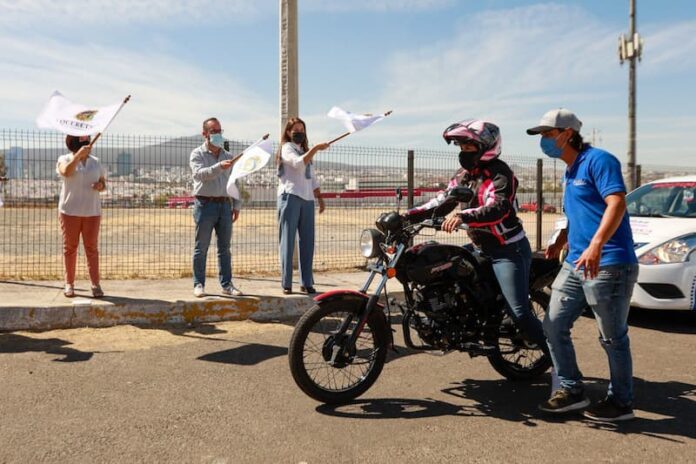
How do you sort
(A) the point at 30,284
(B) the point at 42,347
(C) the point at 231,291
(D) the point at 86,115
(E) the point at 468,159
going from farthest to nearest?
(A) the point at 30,284 → (C) the point at 231,291 → (D) the point at 86,115 → (B) the point at 42,347 → (E) the point at 468,159

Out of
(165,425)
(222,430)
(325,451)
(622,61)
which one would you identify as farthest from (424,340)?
(622,61)

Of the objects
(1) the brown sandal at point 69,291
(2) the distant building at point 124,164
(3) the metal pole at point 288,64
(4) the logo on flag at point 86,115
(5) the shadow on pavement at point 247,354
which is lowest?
(5) the shadow on pavement at point 247,354

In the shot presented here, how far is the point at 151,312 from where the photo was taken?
21.2ft

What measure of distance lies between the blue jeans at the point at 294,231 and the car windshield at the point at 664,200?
12.2ft

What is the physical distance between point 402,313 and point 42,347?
326 cm

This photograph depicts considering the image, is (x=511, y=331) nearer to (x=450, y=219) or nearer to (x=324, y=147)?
(x=450, y=219)

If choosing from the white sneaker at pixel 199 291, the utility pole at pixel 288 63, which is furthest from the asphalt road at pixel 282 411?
the utility pole at pixel 288 63

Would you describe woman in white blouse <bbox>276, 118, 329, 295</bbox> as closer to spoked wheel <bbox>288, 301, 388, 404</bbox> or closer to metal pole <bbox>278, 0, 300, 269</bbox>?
metal pole <bbox>278, 0, 300, 269</bbox>

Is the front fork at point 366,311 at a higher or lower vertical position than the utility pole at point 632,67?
lower

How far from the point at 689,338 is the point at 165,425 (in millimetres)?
4802

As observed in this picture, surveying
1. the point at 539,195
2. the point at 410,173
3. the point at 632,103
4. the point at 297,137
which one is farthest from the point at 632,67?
the point at 297,137

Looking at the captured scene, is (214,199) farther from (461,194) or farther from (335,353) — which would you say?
(461,194)

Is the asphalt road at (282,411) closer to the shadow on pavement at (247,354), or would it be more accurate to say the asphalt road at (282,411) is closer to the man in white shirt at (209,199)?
the shadow on pavement at (247,354)

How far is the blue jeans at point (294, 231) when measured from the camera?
693cm
